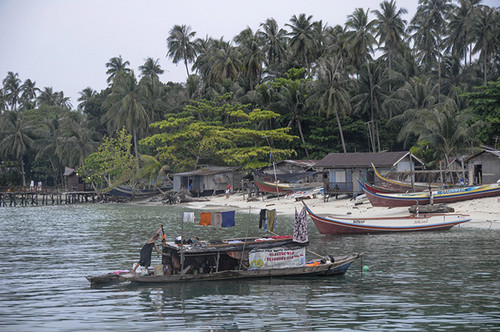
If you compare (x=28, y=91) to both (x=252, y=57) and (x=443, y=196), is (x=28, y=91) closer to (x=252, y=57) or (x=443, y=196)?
(x=252, y=57)

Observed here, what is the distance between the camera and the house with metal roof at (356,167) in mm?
51625

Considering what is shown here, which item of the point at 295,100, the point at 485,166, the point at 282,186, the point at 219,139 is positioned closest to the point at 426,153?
the point at 485,166

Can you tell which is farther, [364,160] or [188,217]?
[364,160]

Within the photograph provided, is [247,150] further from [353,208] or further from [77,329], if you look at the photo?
[77,329]

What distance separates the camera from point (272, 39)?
Answer: 79875mm

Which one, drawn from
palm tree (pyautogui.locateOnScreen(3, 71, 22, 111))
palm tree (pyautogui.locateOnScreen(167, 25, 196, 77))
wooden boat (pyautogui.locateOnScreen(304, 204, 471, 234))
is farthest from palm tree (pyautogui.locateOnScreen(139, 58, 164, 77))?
wooden boat (pyautogui.locateOnScreen(304, 204, 471, 234))

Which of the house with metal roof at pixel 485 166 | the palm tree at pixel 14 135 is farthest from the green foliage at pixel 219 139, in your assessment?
the palm tree at pixel 14 135

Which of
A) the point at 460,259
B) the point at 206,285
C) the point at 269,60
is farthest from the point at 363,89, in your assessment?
the point at 206,285

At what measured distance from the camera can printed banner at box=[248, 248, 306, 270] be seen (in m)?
19.4

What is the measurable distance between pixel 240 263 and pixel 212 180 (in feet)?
165

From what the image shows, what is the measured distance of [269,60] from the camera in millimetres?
82312

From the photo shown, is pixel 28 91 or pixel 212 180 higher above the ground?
pixel 28 91

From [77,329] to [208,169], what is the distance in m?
57.7

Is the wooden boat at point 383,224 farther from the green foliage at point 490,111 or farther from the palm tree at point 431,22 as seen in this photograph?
the palm tree at point 431,22
